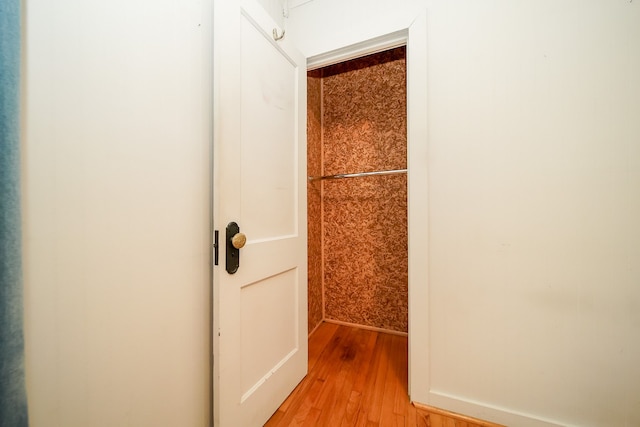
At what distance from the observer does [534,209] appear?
42.6 inches

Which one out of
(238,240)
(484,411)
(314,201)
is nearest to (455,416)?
(484,411)

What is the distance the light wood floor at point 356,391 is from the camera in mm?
1164

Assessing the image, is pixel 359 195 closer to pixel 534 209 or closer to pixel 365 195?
pixel 365 195

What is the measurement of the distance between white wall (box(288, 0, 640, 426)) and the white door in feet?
2.27

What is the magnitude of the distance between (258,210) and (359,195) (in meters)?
1.25

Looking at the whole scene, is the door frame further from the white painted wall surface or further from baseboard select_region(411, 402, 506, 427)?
the white painted wall surface

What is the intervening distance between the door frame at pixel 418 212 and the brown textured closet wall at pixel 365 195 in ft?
2.54

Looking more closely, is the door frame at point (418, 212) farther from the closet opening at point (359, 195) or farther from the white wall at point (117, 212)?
the white wall at point (117, 212)

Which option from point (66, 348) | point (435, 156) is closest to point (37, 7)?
point (66, 348)

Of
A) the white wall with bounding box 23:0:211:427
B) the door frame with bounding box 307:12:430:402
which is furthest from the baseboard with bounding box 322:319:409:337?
the white wall with bounding box 23:0:211:427

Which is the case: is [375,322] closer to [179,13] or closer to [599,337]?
[599,337]

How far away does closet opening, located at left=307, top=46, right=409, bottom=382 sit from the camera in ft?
6.65

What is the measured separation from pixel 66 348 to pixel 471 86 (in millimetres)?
1780

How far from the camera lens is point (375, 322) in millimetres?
2105
